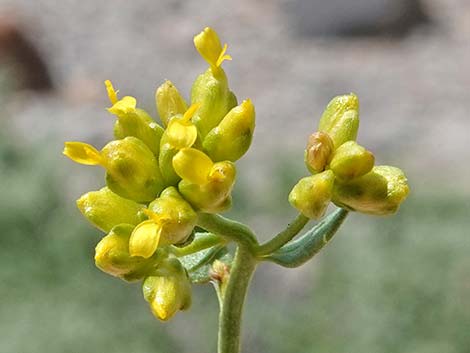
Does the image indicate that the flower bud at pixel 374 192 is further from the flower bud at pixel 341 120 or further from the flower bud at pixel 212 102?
the flower bud at pixel 212 102

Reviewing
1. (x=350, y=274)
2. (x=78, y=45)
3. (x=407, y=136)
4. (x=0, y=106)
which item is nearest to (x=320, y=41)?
(x=407, y=136)

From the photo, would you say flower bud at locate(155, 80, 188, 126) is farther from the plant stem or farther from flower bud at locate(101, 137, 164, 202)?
the plant stem

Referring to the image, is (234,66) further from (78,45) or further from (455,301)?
(455,301)

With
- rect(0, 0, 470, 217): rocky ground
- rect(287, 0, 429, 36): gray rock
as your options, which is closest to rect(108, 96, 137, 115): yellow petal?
rect(0, 0, 470, 217): rocky ground

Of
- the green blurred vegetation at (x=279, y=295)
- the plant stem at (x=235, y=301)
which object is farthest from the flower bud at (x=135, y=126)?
the green blurred vegetation at (x=279, y=295)

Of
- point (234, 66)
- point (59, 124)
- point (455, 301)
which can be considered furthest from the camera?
point (234, 66)

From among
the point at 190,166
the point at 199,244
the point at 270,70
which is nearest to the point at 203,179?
the point at 190,166

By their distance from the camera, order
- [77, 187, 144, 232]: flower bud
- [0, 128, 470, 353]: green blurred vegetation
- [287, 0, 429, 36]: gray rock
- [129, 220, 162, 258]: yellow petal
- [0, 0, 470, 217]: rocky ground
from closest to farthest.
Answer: [129, 220, 162, 258]: yellow petal < [77, 187, 144, 232]: flower bud < [0, 128, 470, 353]: green blurred vegetation < [0, 0, 470, 217]: rocky ground < [287, 0, 429, 36]: gray rock
